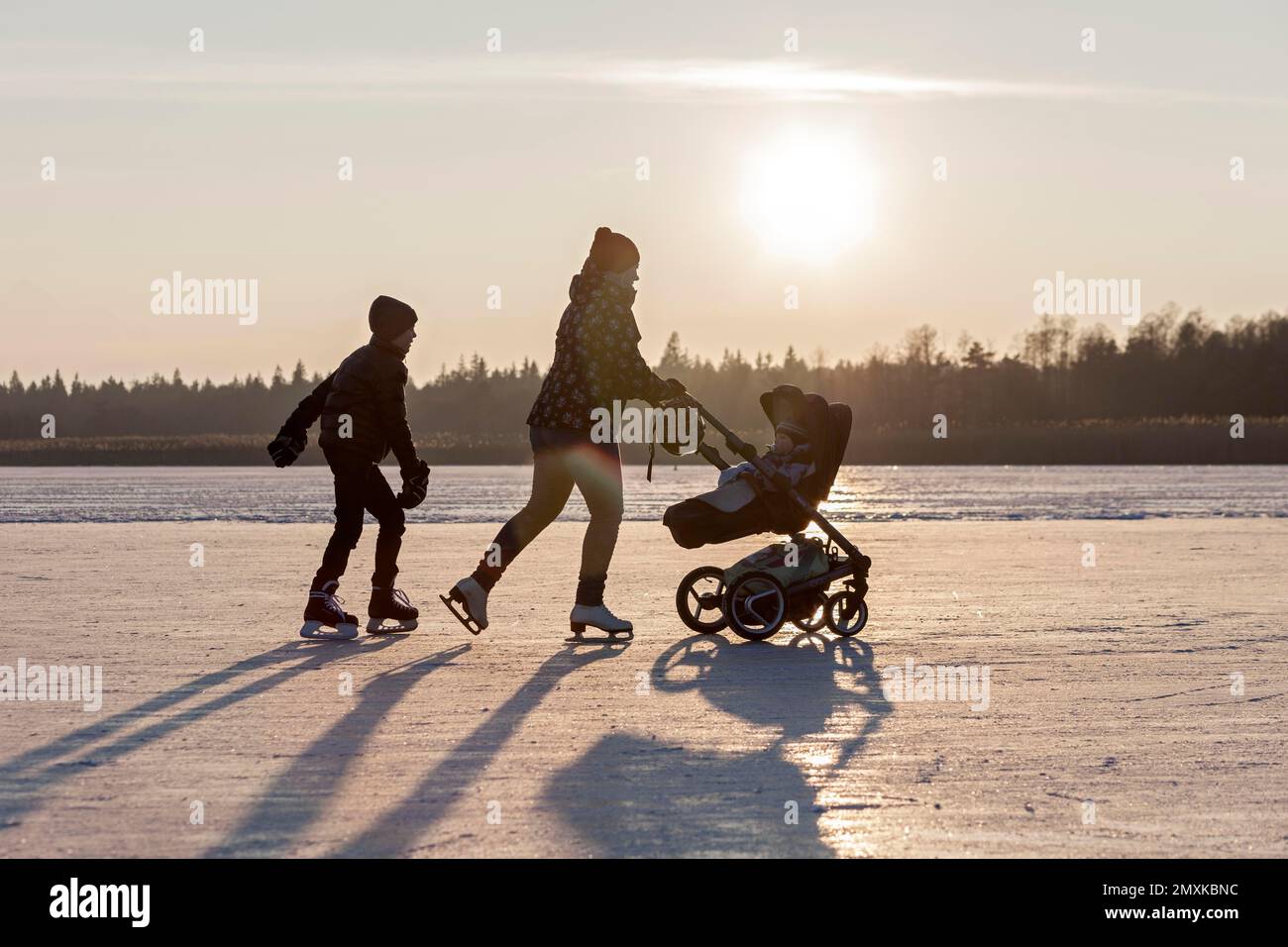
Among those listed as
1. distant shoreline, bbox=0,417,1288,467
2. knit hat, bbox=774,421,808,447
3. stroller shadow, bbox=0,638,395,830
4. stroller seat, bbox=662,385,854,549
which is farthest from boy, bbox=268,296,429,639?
distant shoreline, bbox=0,417,1288,467

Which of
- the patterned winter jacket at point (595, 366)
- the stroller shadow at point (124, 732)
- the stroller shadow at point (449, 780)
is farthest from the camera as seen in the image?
the patterned winter jacket at point (595, 366)

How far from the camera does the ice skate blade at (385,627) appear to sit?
971cm

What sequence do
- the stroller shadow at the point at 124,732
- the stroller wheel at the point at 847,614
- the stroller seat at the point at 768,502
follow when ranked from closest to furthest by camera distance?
the stroller shadow at the point at 124,732, the stroller seat at the point at 768,502, the stroller wheel at the point at 847,614

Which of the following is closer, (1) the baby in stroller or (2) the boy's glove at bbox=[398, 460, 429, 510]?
(1) the baby in stroller

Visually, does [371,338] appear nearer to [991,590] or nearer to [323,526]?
[991,590]

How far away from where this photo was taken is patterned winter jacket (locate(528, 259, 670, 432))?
9164mm

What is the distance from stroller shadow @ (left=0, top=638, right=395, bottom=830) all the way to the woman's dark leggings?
3.86 ft

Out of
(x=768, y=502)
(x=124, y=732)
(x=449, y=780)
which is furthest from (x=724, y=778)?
(x=768, y=502)

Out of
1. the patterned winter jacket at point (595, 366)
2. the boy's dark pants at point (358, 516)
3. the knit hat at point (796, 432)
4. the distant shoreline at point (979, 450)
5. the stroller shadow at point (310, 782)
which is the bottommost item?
the distant shoreline at point (979, 450)

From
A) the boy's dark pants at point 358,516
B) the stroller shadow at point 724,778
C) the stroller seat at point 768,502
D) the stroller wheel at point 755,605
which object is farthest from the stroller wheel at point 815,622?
the boy's dark pants at point 358,516

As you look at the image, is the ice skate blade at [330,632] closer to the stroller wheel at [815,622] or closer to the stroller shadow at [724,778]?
the stroller shadow at [724,778]

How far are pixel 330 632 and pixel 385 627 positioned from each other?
1.81 ft

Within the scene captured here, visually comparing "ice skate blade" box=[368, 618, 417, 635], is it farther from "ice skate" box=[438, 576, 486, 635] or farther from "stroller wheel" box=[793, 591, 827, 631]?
"stroller wheel" box=[793, 591, 827, 631]
